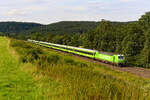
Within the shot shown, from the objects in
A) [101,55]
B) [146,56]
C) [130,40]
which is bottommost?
[146,56]

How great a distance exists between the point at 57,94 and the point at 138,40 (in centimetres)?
3838

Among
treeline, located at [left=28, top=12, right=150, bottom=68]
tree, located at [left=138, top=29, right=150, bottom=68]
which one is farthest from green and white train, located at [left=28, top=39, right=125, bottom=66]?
tree, located at [left=138, top=29, right=150, bottom=68]

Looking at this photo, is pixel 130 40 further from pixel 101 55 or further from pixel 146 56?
pixel 101 55

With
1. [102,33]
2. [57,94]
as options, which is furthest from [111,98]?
[102,33]

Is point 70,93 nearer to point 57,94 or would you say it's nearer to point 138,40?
point 57,94

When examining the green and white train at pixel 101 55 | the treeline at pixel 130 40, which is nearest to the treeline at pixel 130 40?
the treeline at pixel 130 40

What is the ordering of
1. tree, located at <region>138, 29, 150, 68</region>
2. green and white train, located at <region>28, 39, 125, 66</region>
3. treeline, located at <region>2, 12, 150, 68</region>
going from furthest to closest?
treeline, located at <region>2, 12, 150, 68</region>, tree, located at <region>138, 29, 150, 68</region>, green and white train, located at <region>28, 39, 125, 66</region>

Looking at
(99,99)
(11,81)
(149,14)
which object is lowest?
(11,81)

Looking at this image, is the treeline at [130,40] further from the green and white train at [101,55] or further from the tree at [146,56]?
the green and white train at [101,55]

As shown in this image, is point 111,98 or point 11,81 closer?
point 111,98

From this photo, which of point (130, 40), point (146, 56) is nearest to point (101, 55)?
point (146, 56)

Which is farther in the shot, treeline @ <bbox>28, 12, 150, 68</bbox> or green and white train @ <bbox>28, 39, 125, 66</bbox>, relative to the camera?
treeline @ <bbox>28, 12, 150, 68</bbox>

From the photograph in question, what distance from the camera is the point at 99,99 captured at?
5.12 m

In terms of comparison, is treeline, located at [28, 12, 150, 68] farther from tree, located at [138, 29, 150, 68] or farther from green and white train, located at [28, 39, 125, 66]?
green and white train, located at [28, 39, 125, 66]
